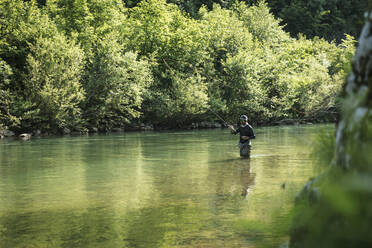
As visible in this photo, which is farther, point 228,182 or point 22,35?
point 22,35

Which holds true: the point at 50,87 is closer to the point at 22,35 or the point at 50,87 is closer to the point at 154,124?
the point at 22,35

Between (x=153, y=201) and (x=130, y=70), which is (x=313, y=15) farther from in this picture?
(x=153, y=201)

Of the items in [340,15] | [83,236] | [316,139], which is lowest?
[83,236]

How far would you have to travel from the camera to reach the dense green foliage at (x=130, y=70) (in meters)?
46.4

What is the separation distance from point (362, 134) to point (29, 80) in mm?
45941

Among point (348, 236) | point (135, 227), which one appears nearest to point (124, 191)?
point (135, 227)

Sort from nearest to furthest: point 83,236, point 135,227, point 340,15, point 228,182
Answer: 1. point 83,236
2. point 135,227
3. point 228,182
4. point 340,15

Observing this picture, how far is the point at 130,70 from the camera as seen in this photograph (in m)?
52.4

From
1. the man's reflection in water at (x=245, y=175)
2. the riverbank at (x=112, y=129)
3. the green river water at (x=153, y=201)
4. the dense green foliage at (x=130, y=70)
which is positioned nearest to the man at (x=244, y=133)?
the man's reflection in water at (x=245, y=175)

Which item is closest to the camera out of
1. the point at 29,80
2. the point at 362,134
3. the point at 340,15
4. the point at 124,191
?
the point at 362,134

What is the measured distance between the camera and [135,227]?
8781mm

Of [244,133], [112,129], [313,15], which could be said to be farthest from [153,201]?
[313,15]

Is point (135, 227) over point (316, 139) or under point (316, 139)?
under

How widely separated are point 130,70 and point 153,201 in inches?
1644
